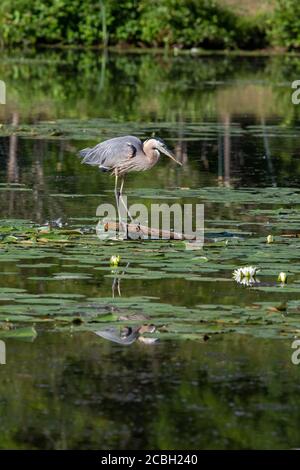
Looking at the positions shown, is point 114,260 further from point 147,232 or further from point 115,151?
point 115,151

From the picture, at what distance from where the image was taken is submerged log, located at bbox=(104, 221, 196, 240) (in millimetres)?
10805

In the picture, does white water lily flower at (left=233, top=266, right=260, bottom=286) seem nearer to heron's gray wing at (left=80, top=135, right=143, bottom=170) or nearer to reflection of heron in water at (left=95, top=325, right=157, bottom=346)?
reflection of heron in water at (left=95, top=325, right=157, bottom=346)

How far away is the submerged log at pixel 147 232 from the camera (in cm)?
1080

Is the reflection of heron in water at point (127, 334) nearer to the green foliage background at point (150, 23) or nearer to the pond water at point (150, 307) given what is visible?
the pond water at point (150, 307)

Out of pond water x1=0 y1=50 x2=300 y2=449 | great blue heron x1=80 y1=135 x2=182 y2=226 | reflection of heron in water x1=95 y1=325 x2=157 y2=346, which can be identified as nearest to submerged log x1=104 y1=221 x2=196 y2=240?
pond water x1=0 y1=50 x2=300 y2=449

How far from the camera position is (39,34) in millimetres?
36719

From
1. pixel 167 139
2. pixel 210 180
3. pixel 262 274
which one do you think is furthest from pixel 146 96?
pixel 262 274

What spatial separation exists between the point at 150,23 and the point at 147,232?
987 inches

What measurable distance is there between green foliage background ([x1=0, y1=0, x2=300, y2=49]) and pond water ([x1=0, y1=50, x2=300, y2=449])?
17.5m

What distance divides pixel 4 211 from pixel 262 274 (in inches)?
133

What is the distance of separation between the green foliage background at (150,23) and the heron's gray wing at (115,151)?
23.2 m

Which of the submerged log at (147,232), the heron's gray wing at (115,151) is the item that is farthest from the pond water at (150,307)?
the heron's gray wing at (115,151)

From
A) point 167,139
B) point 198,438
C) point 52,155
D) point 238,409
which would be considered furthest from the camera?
point 167,139

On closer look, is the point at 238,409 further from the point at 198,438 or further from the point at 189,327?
the point at 189,327
